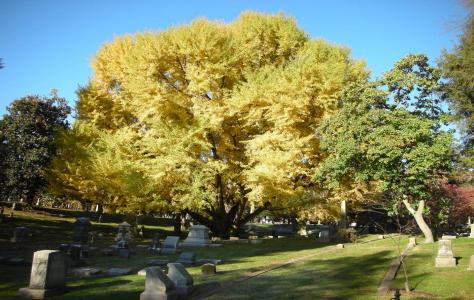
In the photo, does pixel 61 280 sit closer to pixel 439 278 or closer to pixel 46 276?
pixel 46 276

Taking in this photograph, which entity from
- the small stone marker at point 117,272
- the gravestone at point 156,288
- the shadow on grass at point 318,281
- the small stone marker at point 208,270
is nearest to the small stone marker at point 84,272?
the small stone marker at point 117,272

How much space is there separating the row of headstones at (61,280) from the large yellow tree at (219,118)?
9.92m

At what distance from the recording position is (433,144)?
1881 cm

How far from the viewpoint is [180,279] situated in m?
9.58

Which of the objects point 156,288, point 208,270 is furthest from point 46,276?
point 208,270

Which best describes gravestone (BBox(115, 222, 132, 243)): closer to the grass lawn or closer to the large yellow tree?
the large yellow tree

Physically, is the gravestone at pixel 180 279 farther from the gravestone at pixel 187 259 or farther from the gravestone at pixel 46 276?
the gravestone at pixel 187 259

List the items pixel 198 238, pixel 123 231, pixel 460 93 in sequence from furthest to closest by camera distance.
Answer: pixel 460 93, pixel 198 238, pixel 123 231

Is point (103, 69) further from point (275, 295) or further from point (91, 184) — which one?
point (275, 295)

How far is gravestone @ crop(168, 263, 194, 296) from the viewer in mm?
9359

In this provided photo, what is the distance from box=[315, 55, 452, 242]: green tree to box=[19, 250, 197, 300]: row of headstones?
12.8 m

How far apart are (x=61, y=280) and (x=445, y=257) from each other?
40.7 ft

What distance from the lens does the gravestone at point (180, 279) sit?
9.36 metres

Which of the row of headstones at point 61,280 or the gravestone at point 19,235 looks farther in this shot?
the gravestone at point 19,235
